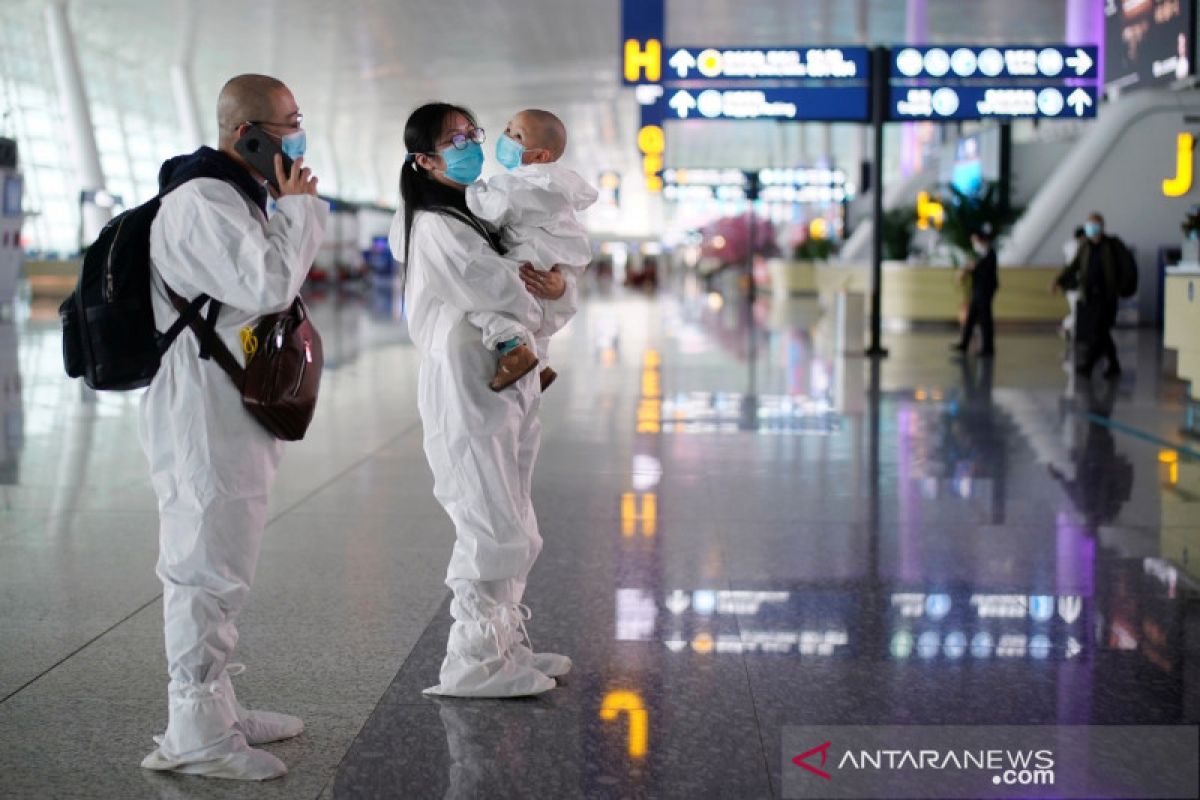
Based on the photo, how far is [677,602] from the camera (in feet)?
17.9

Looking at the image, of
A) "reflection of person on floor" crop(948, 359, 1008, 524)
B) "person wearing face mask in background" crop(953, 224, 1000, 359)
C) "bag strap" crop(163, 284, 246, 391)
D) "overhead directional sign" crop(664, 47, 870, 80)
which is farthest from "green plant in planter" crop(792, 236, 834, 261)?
"bag strap" crop(163, 284, 246, 391)

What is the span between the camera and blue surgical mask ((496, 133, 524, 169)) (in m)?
4.26

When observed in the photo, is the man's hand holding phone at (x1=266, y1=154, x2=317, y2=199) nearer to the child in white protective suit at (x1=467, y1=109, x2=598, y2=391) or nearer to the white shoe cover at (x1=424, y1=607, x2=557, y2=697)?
the child in white protective suit at (x1=467, y1=109, x2=598, y2=391)

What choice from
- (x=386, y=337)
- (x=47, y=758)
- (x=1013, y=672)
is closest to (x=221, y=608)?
(x=47, y=758)

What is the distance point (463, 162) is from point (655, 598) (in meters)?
2.15

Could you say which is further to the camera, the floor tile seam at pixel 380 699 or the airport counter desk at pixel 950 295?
the airport counter desk at pixel 950 295

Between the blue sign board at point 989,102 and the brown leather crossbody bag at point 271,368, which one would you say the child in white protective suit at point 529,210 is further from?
the blue sign board at point 989,102

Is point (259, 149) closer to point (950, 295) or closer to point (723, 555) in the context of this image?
point (723, 555)

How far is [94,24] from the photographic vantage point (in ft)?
128

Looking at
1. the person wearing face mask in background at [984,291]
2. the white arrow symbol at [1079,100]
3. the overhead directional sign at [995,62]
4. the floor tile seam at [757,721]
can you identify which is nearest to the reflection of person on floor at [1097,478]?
the floor tile seam at [757,721]

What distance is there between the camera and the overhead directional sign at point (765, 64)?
17.0 meters

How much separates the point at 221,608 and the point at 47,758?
69cm

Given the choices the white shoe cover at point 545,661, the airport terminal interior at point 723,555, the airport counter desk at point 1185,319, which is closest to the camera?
the airport terminal interior at point 723,555

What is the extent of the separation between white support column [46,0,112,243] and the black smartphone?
38.2 m
